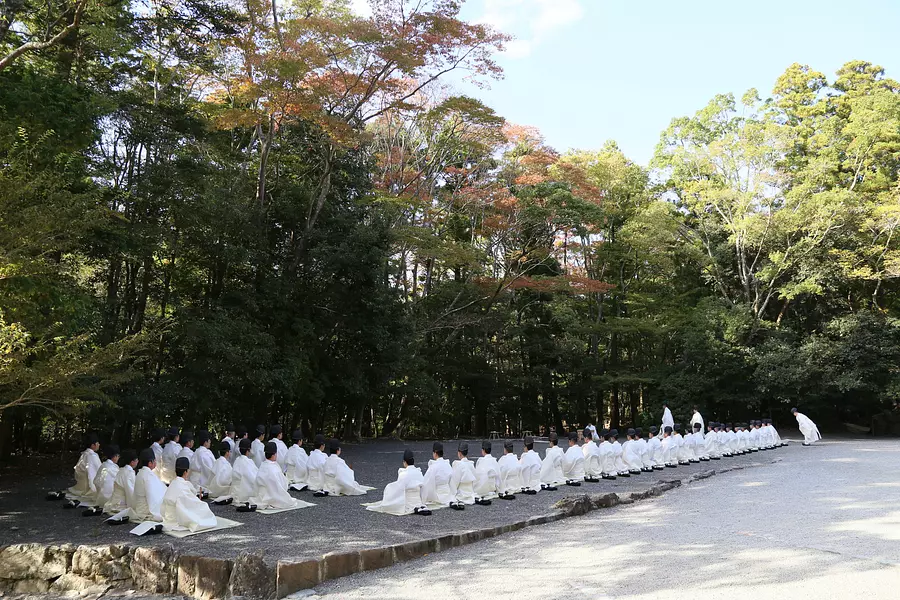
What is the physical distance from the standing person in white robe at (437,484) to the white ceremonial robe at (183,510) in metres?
2.52

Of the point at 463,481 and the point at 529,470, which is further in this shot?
the point at 529,470

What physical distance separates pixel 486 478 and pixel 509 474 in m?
0.57

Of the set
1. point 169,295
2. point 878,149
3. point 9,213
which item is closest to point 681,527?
point 9,213

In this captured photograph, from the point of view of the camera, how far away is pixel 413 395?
Result: 1881 centimetres

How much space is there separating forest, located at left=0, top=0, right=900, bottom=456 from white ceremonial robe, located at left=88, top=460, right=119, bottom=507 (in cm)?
96

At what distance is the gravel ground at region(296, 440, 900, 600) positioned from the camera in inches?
175

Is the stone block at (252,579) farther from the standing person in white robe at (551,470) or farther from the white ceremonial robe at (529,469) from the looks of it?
the standing person in white robe at (551,470)

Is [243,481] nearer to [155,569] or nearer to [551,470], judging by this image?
[155,569]

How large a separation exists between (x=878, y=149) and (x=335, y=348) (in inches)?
744

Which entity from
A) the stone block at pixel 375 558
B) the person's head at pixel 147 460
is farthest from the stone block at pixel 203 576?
the person's head at pixel 147 460

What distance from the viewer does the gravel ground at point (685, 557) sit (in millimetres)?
4438

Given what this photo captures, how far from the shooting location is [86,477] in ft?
26.0

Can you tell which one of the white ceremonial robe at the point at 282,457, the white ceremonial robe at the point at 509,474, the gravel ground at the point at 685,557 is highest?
the white ceremonial robe at the point at 282,457

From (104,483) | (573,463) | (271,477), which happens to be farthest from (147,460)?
(573,463)
